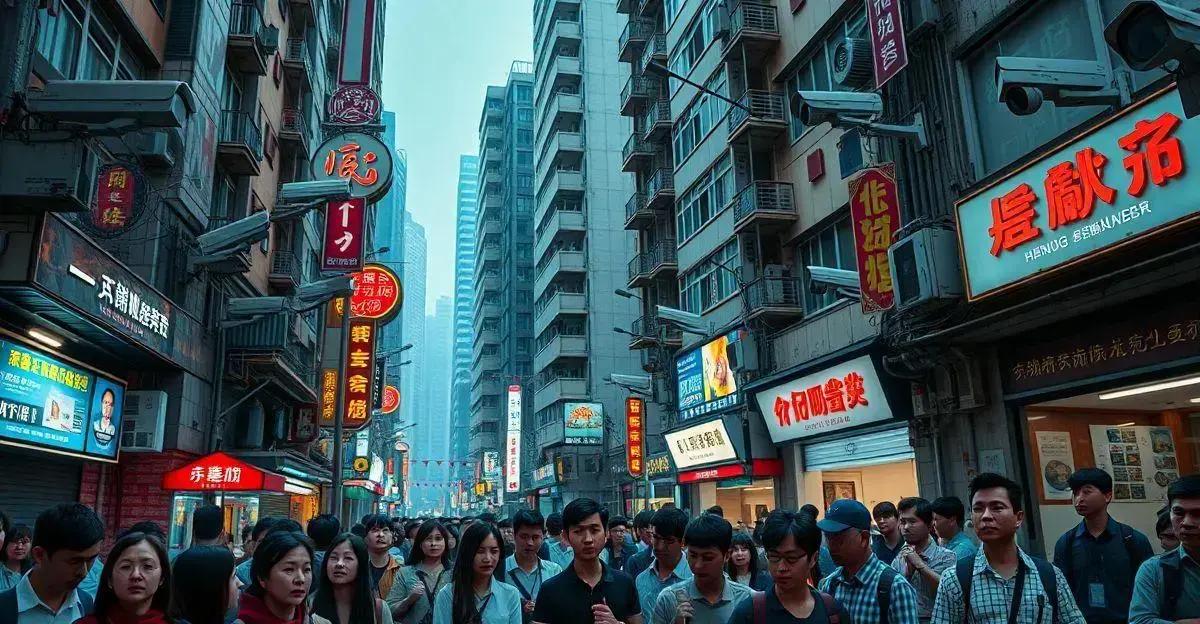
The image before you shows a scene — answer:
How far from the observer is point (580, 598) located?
4.60 meters

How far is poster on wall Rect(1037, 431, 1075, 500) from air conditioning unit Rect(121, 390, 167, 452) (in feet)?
48.7

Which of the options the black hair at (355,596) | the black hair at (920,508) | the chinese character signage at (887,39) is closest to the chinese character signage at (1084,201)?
the chinese character signage at (887,39)

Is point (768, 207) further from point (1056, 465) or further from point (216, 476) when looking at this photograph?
point (216, 476)

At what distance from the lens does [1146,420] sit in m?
11.9

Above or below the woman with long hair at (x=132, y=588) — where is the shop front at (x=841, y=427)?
above

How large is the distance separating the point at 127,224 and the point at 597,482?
38.4 m

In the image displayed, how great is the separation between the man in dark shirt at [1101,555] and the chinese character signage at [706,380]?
15.0 metres

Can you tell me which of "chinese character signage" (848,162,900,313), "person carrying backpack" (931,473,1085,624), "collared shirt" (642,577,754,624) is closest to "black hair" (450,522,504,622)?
"collared shirt" (642,577,754,624)

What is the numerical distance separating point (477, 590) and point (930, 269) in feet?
30.6

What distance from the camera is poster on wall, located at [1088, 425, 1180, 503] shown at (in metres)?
11.5

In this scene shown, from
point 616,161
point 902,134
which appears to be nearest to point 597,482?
point 616,161

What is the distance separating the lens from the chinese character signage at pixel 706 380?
72.6ft

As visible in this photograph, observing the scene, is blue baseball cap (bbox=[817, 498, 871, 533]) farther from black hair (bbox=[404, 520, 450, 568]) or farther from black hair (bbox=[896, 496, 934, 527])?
black hair (bbox=[404, 520, 450, 568])

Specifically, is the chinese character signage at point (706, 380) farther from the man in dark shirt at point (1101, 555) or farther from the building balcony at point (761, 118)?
the man in dark shirt at point (1101, 555)
